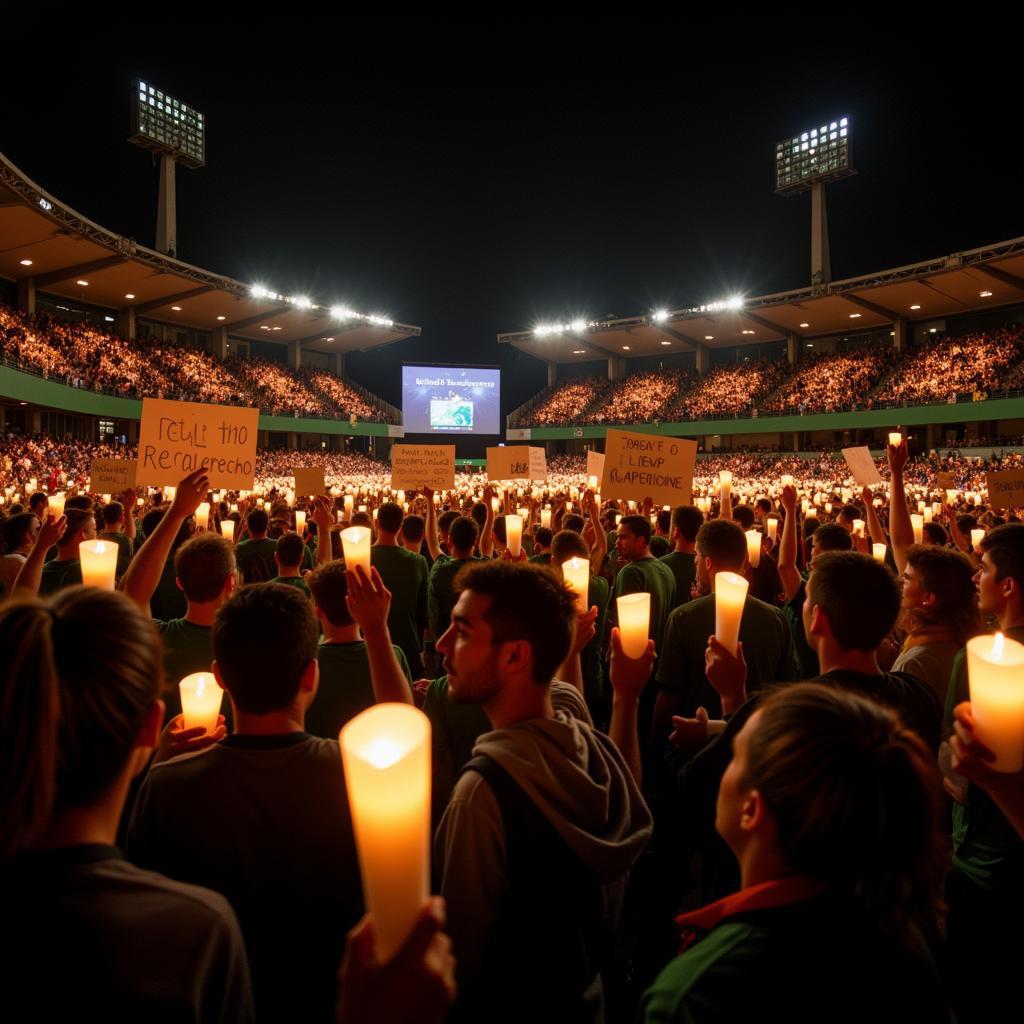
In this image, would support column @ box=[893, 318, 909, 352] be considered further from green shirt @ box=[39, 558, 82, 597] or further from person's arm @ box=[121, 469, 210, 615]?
person's arm @ box=[121, 469, 210, 615]

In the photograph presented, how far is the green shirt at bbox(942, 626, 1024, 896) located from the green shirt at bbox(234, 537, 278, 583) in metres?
4.46

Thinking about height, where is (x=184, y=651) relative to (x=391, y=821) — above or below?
below

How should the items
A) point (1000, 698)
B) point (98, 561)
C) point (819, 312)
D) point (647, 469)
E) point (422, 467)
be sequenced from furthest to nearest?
1. point (819, 312)
2. point (422, 467)
3. point (647, 469)
4. point (98, 561)
5. point (1000, 698)

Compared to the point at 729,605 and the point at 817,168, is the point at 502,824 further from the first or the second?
the point at 817,168

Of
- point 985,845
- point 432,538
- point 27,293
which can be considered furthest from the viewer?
point 27,293

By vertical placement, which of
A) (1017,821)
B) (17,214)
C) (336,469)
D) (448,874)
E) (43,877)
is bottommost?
(448,874)

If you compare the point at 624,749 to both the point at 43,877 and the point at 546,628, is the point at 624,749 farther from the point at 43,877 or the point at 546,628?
the point at 43,877

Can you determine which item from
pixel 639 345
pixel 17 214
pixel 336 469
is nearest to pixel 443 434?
pixel 336 469

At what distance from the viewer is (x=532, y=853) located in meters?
1.82

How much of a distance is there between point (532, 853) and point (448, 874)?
212 mm

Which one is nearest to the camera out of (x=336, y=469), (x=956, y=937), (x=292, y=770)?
(x=292, y=770)

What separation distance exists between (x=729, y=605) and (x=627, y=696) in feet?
2.11

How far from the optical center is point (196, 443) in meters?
6.40

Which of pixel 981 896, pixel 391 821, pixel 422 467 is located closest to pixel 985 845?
→ pixel 981 896
